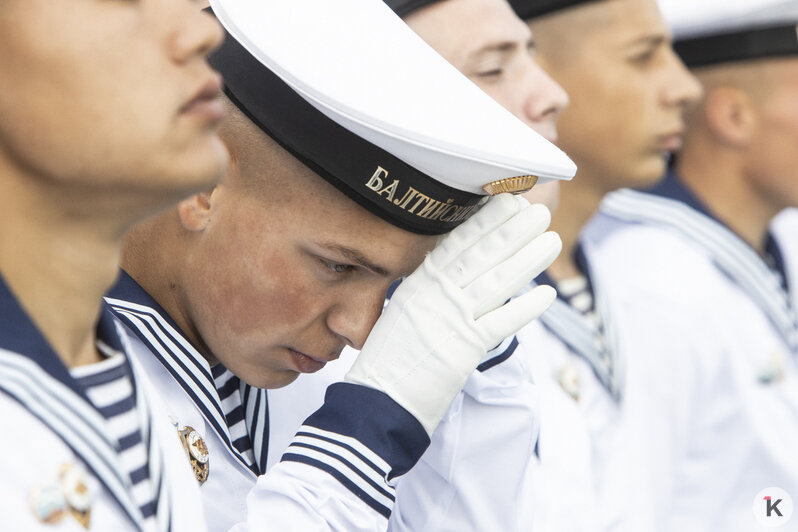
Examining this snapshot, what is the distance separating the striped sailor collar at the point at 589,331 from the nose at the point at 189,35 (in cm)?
181

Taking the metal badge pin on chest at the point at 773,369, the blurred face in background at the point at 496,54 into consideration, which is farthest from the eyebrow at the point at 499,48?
the metal badge pin on chest at the point at 773,369

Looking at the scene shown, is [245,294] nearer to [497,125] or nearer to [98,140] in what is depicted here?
[497,125]

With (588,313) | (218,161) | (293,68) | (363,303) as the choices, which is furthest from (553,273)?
(218,161)

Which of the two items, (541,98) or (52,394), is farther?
(541,98)

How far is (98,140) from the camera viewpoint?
1404 mm

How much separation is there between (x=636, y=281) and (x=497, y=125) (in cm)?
221

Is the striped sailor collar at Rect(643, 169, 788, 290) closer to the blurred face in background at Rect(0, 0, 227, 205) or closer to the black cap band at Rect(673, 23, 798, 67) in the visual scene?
the black cap band at Rect(673, 23, 798, 67)

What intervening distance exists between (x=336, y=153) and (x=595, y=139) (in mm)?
1885

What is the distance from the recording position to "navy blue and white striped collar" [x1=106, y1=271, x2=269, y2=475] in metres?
2.02

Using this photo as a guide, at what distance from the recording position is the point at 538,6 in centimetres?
369

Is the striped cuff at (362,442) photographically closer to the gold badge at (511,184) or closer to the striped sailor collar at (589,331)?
the gold badge at (511,184)

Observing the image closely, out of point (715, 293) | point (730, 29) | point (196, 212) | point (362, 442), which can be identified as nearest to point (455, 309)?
point (362, 442)

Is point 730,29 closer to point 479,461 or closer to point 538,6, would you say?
point 538,6

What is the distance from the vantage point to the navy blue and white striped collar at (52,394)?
1434 millimetres
